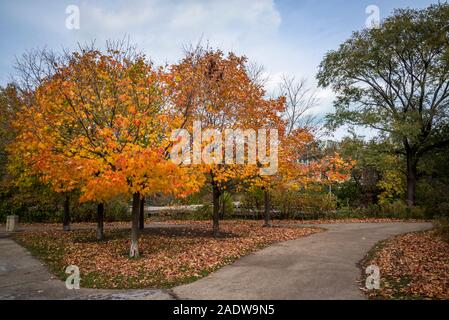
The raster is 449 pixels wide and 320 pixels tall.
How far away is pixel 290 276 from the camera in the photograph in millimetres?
7688

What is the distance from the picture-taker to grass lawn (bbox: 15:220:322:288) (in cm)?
816

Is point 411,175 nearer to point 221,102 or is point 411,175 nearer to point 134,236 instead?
point 221,102

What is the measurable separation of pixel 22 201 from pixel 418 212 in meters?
26.2

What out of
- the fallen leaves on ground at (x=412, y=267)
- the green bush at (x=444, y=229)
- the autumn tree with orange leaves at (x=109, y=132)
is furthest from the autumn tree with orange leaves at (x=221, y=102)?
the green bush at (x=444, y=229)

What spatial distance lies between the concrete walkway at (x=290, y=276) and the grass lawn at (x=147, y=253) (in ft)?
2.21

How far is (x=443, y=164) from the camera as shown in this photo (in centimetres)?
2028

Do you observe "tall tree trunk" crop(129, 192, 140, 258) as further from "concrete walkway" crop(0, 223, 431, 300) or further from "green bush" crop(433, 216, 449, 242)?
"green bush" crop(433, 216, 449, 242)

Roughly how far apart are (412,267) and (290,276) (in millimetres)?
3171

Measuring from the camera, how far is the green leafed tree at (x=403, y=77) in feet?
77.0

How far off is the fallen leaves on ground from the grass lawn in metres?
3.99

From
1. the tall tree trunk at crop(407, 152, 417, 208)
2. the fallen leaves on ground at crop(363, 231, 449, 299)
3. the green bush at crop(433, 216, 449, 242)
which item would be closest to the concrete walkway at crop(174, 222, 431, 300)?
the fallen leaves on ground at crop(363, 231, 449, 299)

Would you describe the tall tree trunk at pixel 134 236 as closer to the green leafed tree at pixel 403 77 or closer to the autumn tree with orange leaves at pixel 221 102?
the autumn tree with orange leaves at pixel 221 102

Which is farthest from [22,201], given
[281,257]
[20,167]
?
[281,257]
